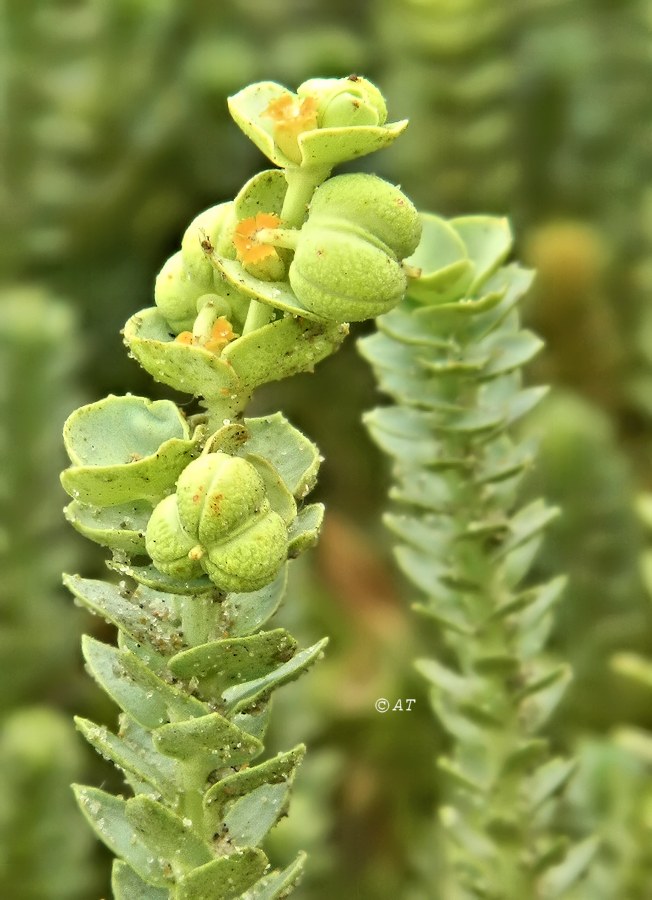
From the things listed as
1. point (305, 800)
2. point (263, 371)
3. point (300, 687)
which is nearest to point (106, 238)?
point (300, 687)

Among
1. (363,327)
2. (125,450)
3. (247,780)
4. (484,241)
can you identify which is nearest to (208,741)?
(247,780)

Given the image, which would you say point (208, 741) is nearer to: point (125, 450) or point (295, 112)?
point (125, 450)

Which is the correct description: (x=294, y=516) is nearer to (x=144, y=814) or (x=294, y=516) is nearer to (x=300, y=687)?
(x=144, y=814)

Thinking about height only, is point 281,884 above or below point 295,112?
below

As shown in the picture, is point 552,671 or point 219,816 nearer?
point 219,816

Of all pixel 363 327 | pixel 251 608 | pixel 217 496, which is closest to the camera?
pixel 217 496

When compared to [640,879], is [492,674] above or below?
above

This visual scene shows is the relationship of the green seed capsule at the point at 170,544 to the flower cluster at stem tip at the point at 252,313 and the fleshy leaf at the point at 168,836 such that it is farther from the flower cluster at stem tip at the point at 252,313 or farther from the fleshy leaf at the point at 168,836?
the fleshy leaf at the point at 168,836
